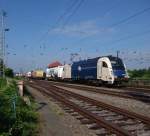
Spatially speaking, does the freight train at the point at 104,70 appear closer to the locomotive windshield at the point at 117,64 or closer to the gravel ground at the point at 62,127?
the locomotive windshield at the point at 117,64

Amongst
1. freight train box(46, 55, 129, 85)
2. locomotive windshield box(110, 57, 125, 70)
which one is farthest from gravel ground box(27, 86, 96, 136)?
locomotive windshield box(110, 57, 125, 70)

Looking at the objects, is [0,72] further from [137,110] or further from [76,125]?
[76,125]

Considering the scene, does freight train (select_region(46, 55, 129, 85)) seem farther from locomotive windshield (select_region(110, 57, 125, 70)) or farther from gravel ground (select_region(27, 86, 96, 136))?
gravel ground (select_region(27, 86, 96, 136))

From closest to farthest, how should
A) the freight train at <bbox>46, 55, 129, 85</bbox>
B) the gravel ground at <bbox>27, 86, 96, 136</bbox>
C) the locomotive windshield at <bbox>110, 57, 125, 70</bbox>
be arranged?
the gravel ground at <bbox>27, 86, 96, 136</bbox> → the freight train at <bbox>46, 55, 129, 85</bbox> → the locomotive windshield at <bbox>110, 57, 125, 70</bbox>

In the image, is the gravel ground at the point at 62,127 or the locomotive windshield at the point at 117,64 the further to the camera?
the locomotive windshield at the point at 117,64

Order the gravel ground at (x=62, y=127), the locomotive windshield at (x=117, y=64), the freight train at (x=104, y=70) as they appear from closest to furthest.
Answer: the gravel ground at (x=62, y=127) → the freight train at (x=104, y=70) → the locomotive windshield at (x=117, y=64)

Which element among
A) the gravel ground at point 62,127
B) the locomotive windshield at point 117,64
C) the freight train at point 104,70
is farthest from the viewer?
the locomotive windshield at point 117,64

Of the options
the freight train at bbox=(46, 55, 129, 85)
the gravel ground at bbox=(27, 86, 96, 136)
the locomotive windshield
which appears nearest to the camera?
the gravel ground at bbox=(27, 86, 96, 136)

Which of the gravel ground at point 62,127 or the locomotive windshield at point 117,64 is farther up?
the locomotive windshield at point 117,64

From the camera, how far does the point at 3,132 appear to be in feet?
31.6

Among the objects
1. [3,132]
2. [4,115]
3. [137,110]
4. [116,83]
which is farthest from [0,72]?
[3,132]

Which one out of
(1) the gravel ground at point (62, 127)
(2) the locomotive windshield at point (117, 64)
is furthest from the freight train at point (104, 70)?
(1) the gravel ground at point (62, 127)

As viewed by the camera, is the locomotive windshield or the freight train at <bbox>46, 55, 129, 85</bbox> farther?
the locomotive windshield

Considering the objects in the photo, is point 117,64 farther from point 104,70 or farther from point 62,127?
point 62,127
